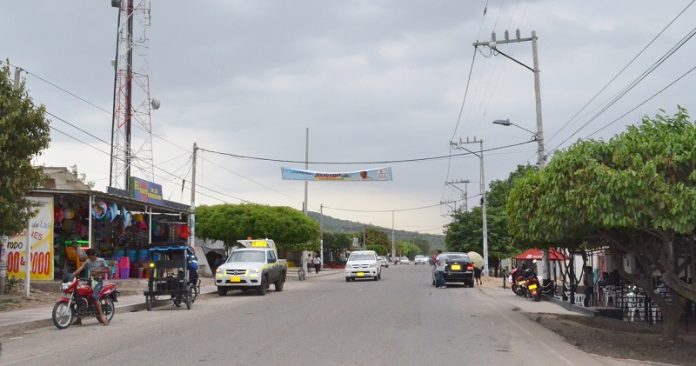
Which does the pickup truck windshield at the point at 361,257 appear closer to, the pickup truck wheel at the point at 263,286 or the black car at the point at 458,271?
the black car at the point at 458,271

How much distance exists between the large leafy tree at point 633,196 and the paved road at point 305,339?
2.34 meters

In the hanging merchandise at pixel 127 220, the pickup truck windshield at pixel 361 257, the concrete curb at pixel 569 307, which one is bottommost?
the concrete curb at pixel 569 307

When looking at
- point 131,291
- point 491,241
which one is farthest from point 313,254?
point 131,291

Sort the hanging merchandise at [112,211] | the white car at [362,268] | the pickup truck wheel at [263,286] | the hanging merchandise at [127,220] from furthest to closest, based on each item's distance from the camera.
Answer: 1. the white car at [362,268]
2. the hanging merchandise at [127,220]
3. the pickup truck wheel at [263,286]
4. the hanging merchandise at [112,211]

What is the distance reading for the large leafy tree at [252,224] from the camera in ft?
153

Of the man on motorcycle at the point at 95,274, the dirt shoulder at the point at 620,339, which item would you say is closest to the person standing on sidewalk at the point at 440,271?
the dirt shoulder at the point at 620,339

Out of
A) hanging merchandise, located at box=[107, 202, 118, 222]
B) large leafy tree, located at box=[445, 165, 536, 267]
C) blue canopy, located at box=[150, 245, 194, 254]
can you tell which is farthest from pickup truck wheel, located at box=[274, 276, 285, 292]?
large leafy tree, located at box=[445, 165, 536, 267]

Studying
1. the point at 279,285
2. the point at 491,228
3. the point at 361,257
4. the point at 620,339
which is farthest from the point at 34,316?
the point at 491,228

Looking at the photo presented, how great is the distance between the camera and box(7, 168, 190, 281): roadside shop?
901 inches

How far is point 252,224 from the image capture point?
153 feet

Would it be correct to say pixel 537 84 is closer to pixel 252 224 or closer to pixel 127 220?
pixel 127 220

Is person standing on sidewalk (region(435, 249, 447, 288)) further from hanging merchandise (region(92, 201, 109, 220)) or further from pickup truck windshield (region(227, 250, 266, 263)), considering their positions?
hanging merchandise (region(92, 201, 109, 220))

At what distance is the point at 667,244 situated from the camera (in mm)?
12438

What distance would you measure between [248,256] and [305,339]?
49.8 feet
